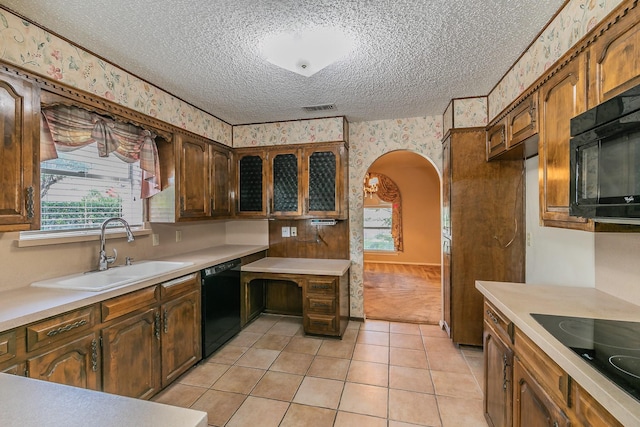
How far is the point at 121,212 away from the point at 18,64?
1267 millimetres

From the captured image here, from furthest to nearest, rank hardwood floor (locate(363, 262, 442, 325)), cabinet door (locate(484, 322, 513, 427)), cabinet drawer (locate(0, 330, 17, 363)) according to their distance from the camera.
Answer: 1. hardwood floor (locate(363, 262, 442, 325))
2. cabinet door (locate(484, 322, 513, 427))
3. cabinet drawer (locate(0, 330, 17, 363))

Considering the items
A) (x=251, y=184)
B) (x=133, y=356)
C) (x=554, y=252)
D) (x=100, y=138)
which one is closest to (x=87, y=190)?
(x=100, y=138)

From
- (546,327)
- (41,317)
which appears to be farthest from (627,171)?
(41,317)

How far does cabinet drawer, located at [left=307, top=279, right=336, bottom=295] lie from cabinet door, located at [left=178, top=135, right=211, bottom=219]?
136 cm

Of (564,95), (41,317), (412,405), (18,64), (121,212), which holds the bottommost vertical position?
(412,405)

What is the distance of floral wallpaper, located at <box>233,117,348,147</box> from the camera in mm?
3283

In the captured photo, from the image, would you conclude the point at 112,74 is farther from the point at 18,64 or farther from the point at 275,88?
the point at 275,88

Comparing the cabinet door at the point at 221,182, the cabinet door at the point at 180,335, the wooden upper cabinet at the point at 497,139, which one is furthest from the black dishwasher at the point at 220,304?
the wooden upper cabinet at the point at 497,139

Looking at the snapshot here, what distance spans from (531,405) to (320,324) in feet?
6.82

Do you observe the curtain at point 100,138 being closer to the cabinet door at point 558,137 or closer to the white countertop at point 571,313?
the white countertop at point 571,313

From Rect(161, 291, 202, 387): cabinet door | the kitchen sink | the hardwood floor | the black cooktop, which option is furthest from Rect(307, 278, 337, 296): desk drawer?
the black cooktop

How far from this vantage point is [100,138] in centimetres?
210

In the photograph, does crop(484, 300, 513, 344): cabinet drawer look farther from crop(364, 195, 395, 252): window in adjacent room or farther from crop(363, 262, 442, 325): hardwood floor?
crop(364, 195, 395, 252): window in adjacent room

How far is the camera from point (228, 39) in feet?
5.97
